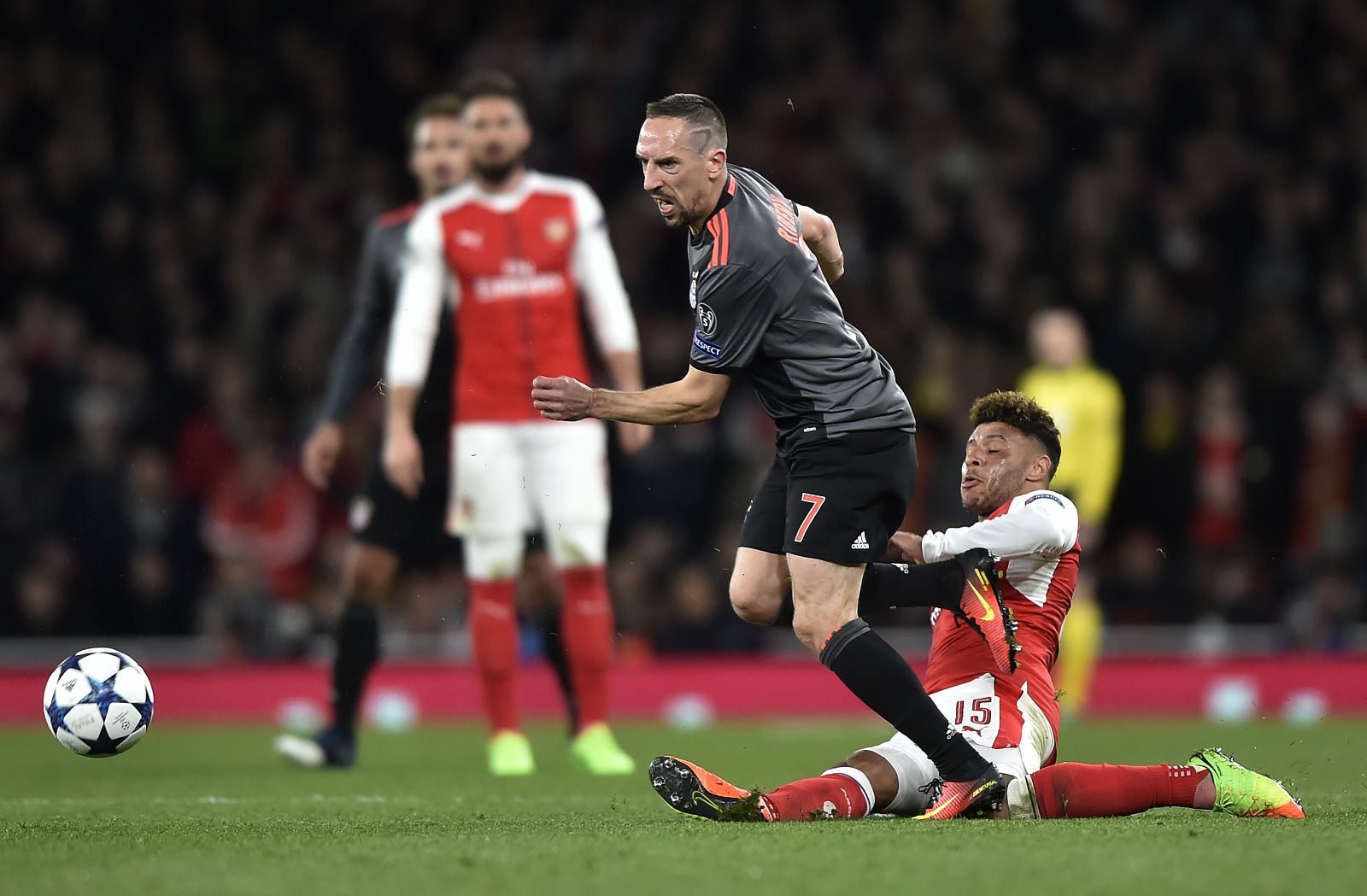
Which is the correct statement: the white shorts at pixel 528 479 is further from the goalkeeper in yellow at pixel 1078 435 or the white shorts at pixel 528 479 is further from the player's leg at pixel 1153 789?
the goalkeeper in yellow at pixel 1078 435

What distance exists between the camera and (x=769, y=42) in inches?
535

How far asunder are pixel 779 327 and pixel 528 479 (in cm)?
249

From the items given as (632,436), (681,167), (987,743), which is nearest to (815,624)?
(987,743)

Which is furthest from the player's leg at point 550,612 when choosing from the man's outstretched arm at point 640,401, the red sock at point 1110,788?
the red sock at point 1110,788

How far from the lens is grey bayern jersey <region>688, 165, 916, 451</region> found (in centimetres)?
470

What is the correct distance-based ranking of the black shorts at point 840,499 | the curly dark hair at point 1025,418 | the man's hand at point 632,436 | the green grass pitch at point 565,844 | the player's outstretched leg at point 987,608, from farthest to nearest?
the man's hand at point 632,436 < the curly dark hair at point 1025,418 < the black shorts at point 840,499 < the player's outstretched leg at point 987,608 < the green grass pitch at point 565,844

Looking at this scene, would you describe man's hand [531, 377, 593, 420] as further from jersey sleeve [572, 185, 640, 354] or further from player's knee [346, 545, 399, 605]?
player's knee [346, 545, 399, 605]

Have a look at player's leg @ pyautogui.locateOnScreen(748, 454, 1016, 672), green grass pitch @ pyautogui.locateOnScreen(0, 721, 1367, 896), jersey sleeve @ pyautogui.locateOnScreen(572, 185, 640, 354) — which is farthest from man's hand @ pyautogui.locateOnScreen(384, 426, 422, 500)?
player's leg @ pyautogui.locateOnScreen(748, 454, 1016, 672)

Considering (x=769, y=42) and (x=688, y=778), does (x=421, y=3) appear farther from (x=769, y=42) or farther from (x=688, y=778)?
(x=688, y=778)

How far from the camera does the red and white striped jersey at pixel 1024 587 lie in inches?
185

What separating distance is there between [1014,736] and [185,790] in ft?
9.72

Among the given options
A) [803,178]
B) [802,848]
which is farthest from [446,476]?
[803,178]

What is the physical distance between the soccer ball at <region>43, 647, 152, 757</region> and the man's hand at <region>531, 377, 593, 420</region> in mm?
1636

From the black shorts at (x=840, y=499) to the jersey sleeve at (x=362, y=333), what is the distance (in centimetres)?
290
